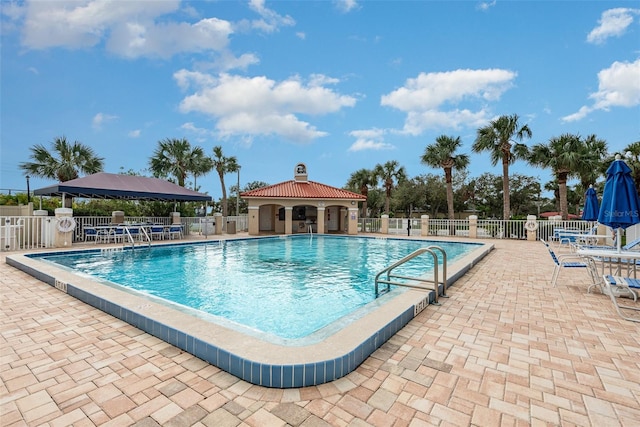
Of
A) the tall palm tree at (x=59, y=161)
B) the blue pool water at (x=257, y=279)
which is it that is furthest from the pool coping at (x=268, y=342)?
the tall palm tree at (x=59, y=161)

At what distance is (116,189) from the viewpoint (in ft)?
46.0

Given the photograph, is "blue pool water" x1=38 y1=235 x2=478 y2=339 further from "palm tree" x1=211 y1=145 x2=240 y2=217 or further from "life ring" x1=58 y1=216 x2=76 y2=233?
"palm tree" x1=211 y1=145 x2=240 y2=217

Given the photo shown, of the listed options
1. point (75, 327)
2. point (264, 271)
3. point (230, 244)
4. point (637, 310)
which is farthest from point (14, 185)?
point (637, 310)

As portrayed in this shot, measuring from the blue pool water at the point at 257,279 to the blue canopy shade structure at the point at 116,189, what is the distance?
3573mm

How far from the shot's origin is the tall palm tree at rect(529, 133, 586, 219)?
1845 centimetres

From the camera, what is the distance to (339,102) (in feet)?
83.9

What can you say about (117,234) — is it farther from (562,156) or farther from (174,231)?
(562,156)

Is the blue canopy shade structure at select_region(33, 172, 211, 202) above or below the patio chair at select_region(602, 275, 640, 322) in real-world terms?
above

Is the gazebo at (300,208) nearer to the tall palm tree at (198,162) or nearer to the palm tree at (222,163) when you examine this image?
the tall palm tree at (198,162)

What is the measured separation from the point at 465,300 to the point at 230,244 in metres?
12.4

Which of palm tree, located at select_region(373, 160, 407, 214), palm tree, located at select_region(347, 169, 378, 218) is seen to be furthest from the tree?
palm tree, located at select_region(347, 169, 378, 218)

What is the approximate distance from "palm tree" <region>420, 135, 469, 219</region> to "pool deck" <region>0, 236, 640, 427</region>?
71.6 feet

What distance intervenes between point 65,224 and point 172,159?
1269 centimetres

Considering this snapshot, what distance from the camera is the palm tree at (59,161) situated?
2081 cm
